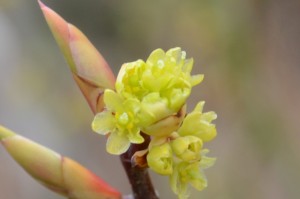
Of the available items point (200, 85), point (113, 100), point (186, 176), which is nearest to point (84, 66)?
point (113, 100)

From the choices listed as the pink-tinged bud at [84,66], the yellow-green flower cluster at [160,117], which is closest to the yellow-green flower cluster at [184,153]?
the yellow-green flower cluster at [160,117]

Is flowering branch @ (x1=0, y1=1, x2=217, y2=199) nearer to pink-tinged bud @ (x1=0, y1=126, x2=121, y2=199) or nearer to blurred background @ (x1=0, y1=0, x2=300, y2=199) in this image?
pink-tinged bud @ (x1=0, y1=126, x2=121, y2=199)

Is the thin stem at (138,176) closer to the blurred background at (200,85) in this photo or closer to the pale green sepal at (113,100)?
the pale green sepal at (113,100)

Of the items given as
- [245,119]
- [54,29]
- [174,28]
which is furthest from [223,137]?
[54,29]

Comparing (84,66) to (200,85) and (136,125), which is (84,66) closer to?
(136,125)

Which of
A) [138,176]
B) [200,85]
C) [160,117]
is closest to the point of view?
[160,117]

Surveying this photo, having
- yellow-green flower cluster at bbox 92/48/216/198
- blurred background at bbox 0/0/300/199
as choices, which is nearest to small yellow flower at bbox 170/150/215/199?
yellow-green flower cluster at bbox 92/48/216/198
